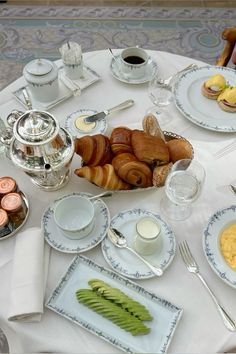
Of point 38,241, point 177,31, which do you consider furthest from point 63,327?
point 177,31

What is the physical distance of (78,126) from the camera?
1.08 meters

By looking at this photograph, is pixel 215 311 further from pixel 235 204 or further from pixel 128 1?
pixel 128 1

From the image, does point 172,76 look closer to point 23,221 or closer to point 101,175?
point 101,175

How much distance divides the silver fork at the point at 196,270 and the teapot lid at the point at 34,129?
37 cm

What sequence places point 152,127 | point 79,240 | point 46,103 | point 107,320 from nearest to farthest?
point 107,320
point 79,240
point 152,127
point 46,103

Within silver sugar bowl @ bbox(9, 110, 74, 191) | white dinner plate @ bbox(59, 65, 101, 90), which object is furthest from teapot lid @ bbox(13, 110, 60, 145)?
white dinner plate @ bbox(59, 65, 101, 90)

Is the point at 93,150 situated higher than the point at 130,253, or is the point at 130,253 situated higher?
the point at 93,150

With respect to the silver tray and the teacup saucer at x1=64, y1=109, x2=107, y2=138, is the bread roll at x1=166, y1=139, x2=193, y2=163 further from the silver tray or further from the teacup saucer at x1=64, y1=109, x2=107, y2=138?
the silver tray

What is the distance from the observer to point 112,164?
0.95 meters

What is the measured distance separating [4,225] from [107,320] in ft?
0.96

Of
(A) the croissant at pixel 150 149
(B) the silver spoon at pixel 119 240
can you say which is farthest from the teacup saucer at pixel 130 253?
(A) the croissant at pixel 150 149

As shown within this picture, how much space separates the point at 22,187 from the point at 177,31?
5.29 ft

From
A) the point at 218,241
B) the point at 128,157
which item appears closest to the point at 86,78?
the point at 128,157

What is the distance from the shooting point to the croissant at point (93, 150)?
3.14 ft
